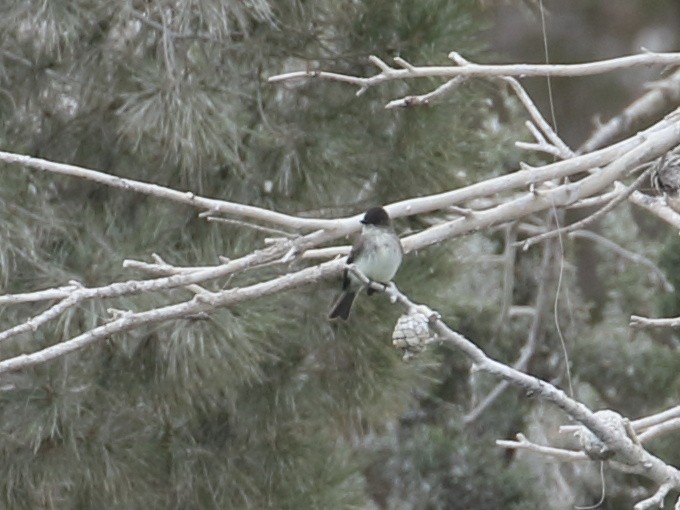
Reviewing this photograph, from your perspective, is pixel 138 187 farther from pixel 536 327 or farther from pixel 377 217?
pixel 536 327

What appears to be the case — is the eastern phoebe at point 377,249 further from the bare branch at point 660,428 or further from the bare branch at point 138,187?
the bare branch at point 660,428

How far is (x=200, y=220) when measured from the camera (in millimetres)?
3328

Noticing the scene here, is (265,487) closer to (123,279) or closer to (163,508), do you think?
(163,508)

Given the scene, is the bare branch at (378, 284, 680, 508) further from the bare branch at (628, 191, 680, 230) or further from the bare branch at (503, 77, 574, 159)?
the bare branch at (503, 77, 574, 159)

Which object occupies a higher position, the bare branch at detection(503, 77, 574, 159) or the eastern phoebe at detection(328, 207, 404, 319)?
the bare branch at detection(503, 77, 574, 159)

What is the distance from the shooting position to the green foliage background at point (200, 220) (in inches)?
125

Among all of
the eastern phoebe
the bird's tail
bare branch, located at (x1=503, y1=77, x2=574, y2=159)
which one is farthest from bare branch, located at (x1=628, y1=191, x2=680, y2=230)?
the bird's tail

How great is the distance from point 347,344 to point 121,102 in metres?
0.75

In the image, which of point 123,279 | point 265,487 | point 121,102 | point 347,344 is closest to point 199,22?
point 121,102

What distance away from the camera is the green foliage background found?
3.19 m

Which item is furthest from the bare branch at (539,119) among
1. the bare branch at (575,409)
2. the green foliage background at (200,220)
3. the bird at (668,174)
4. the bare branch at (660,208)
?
the bare branch at (575,409)

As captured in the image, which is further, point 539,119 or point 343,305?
point 343,305

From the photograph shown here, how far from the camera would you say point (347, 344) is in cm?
352

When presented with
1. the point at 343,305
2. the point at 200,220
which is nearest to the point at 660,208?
the point at 343,305
